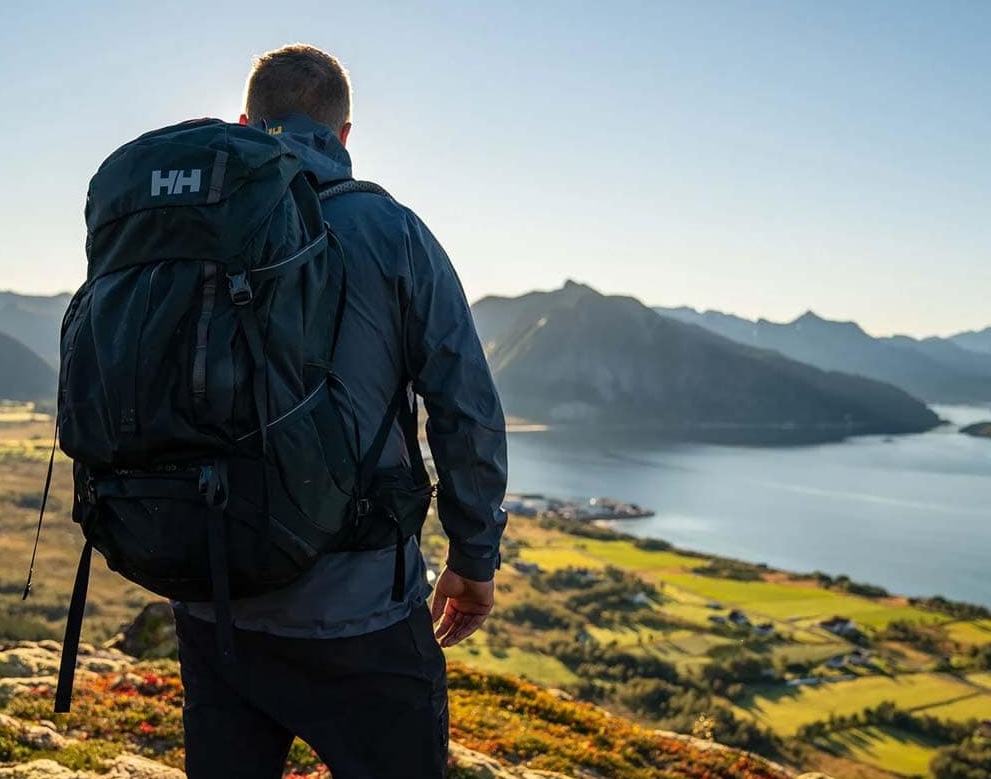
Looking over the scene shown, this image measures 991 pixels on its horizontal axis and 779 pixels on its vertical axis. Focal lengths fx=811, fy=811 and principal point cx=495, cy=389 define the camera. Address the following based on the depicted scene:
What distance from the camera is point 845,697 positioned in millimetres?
29734

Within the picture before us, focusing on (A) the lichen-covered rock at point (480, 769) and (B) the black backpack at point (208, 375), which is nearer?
(B) the black backpack at point (208, 375)

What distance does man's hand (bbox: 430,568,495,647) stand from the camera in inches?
84.4

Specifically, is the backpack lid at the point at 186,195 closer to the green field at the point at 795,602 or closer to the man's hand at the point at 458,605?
the man's hand at the point at 458,605

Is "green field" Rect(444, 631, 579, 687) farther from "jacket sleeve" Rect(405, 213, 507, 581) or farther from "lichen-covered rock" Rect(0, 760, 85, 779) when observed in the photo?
"jacket sleeve" Rect(405, 213, 507, 581)

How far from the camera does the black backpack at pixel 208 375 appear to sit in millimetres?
1676

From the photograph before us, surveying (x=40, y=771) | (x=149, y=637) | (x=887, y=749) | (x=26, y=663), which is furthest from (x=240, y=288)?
(x=887, y=749)

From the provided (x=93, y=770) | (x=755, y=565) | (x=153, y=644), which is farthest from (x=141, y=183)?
(x=755, y=565)

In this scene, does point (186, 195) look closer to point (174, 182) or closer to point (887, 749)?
point (174, 182)

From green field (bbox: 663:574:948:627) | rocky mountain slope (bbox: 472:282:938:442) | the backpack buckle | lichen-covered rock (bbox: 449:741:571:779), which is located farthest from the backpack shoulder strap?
rocky mountain slope (bbox: 472:282:938:442)

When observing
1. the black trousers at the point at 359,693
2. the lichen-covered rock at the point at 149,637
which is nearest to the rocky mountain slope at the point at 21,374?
the lichen-covered rock at the point at 149,637

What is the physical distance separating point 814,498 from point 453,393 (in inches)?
3462

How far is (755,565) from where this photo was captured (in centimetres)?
5681

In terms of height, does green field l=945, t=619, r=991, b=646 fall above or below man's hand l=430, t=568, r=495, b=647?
below

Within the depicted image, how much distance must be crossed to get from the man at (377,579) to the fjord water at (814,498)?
58136 mm
